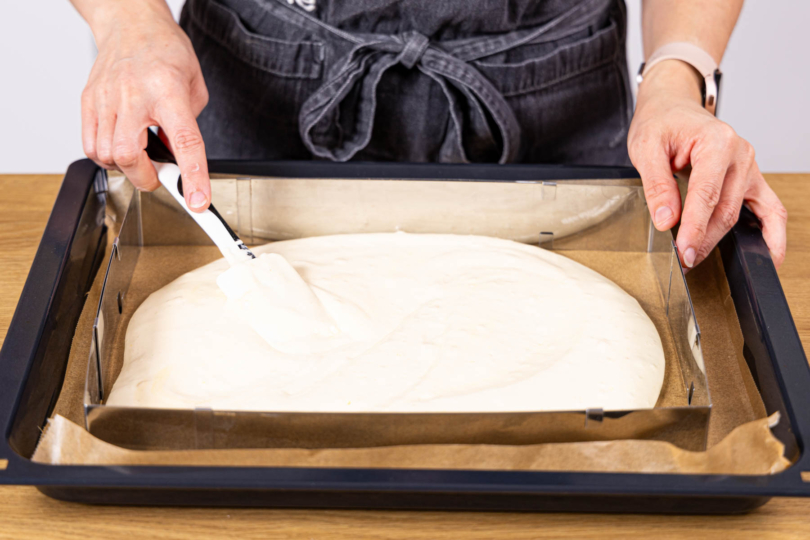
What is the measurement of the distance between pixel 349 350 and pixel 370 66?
0.45 metres

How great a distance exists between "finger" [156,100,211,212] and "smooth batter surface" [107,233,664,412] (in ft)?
0.33

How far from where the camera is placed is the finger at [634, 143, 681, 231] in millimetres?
916

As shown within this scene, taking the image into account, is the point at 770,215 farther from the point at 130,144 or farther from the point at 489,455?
the point at 130,144

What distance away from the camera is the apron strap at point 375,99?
3.54 ft

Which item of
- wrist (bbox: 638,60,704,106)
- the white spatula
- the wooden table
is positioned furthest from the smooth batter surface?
wrist (bbox: 638,60,704,106)

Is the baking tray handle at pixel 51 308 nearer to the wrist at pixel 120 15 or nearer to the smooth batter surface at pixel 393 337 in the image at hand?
the smooth batter surface at pixel 393 337

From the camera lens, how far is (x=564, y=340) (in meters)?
0.89

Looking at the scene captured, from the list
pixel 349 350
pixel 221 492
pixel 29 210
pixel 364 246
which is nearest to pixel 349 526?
pixel 221 492

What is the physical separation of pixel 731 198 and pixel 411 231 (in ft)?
1.39

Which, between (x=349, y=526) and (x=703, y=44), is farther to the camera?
(x=703, y=44)

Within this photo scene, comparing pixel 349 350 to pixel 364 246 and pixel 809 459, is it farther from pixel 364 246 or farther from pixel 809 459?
pixel 809 459

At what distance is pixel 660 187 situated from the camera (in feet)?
3.04

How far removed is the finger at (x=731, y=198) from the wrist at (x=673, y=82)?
13cm

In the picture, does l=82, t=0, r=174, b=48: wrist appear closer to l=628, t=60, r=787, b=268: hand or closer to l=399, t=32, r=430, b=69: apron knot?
l=399, t=32, r=430, b=69: apron knot
